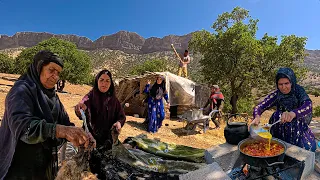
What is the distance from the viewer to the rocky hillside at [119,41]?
3743 inches

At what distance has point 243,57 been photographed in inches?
532

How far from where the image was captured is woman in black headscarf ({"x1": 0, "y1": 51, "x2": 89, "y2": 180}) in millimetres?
1548

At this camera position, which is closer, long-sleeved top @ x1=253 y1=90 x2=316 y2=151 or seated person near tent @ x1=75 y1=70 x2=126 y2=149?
long-sleeved top @ x1=253 y1=90 x2=316 y2=151

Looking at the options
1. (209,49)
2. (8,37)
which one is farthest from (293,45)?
(8,37)

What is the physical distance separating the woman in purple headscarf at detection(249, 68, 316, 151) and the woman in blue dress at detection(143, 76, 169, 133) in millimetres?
4789

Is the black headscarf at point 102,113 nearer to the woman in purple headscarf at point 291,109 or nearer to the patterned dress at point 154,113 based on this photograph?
the woman in purple headscarf at point 291,109

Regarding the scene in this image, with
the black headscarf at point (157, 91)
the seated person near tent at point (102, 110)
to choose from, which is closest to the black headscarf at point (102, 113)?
the seated person near tent at point (102, 110)

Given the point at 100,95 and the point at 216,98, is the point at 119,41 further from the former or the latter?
the point at 100,95

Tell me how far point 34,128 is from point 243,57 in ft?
43.6

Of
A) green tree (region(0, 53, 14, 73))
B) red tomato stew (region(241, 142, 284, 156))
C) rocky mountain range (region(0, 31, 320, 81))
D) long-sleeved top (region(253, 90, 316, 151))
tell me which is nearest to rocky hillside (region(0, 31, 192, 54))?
rocky mountain range (region(0, 31, 320, 81))

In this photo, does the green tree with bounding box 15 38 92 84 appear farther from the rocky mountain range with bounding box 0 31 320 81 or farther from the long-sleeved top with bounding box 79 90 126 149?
the rocky mountain range with bounding box 0 31 320 81

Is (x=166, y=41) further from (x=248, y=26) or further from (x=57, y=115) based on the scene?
(x=57, y=115)

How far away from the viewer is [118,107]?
128 inches

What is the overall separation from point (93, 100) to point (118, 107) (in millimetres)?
334
